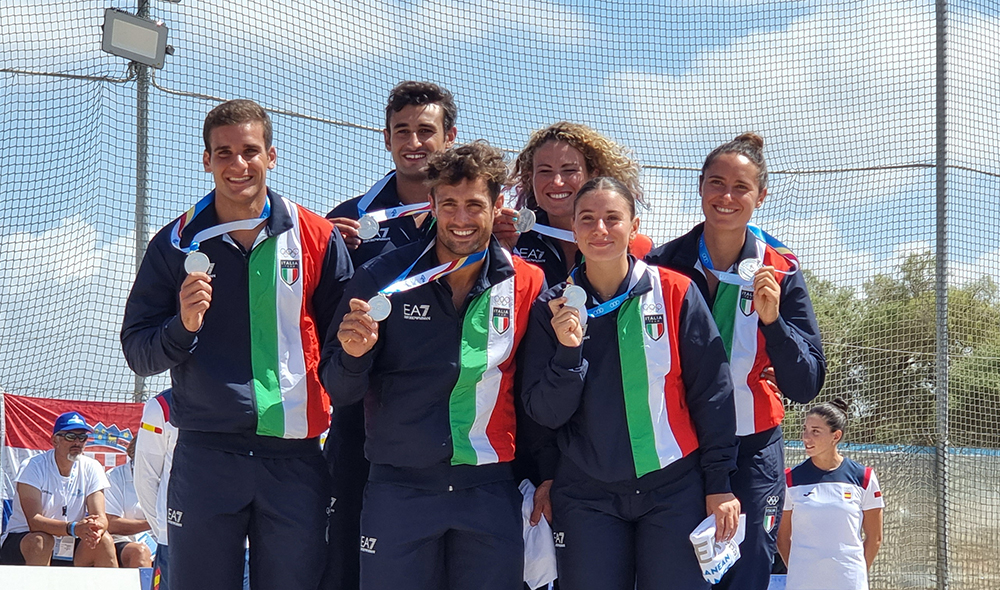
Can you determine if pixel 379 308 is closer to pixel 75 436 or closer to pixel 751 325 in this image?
pixel 751 325

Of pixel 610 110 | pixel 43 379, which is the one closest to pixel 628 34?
pixel 610 110

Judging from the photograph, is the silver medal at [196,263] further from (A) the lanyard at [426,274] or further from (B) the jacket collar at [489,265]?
(B) the jacket collar at [489,265]

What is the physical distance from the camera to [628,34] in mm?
8875

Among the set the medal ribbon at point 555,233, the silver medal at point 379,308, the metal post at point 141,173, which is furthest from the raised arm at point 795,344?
the metal post at point 141,173

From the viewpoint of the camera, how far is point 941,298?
8.50 meters

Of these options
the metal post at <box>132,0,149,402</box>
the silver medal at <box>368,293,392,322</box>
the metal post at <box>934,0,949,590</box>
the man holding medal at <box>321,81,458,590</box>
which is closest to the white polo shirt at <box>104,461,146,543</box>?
the metal post at <box>132,0,149,402</box>

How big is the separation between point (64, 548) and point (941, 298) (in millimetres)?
7137

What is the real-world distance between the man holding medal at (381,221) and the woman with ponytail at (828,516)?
12.3 ft

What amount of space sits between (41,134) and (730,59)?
5.79 m

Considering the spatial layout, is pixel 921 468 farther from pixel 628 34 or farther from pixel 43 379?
pixel 43 379

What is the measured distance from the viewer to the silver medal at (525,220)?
353 centimetres

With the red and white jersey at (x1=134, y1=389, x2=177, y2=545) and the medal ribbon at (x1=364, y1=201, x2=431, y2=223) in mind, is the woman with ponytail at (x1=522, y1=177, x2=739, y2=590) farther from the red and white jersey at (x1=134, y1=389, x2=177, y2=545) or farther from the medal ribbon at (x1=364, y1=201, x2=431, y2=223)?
the red and white jersey at (x1=134, y1=389, x2=177, y2=545)

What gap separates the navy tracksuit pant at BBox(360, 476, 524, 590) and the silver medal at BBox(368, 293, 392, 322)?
1.81 feet

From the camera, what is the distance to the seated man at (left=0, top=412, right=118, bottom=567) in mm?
6953
